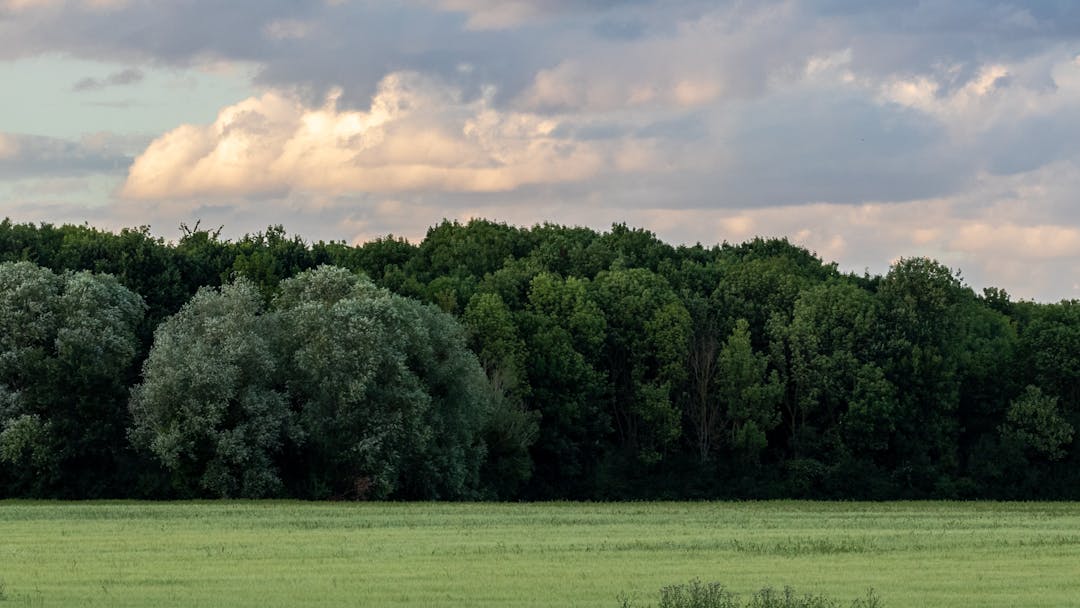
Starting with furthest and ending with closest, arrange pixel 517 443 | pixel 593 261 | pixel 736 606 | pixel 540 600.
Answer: pixel 593 261, pixel 517 443, pixel 540 600, pixel 736 606

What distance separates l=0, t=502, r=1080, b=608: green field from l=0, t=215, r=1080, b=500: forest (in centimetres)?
1160

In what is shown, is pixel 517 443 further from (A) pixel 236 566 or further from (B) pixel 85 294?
(A) pixel 236 566

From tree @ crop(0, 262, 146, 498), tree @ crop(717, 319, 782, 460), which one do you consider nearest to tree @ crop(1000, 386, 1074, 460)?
tree @ crop(717, 319, 782, 460)

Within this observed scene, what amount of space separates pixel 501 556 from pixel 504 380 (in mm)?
53169

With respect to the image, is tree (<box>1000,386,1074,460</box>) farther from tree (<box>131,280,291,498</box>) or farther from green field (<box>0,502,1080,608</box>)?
tree (<box>131,280,291,498</box>)

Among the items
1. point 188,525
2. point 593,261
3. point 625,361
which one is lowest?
point 188,525

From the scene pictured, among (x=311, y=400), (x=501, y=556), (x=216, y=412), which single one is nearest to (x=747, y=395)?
(x=311, y=400)

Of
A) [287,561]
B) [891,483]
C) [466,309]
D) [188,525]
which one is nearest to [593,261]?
[466,309]

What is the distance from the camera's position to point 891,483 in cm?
10600

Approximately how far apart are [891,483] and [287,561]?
6791 centimetres

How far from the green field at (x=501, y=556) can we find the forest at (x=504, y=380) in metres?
11.6

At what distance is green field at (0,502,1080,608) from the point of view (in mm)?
36281

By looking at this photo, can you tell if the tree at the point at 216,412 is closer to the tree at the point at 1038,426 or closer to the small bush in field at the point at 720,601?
the tree at the point at 1038,426

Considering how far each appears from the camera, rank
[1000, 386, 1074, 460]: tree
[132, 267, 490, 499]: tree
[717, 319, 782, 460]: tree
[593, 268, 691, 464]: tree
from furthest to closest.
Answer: [593, 268, 691, 464]: tree → [717, 319, 782, 460]: tree → [1000, 386, 1074, 460]: tree → [132, 267, 490, 499]: tree
